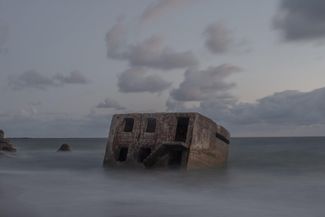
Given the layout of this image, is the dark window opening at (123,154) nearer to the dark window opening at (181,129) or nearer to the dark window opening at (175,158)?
the dark window opening at (175,158)

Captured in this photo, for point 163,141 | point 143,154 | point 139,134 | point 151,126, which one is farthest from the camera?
point 151,126

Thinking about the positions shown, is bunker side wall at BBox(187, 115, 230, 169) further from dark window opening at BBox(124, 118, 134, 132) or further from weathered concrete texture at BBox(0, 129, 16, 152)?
weathered concrete texture at BBox(0, 129, 16, 152)

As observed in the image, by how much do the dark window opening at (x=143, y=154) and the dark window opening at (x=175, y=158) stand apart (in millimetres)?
1080

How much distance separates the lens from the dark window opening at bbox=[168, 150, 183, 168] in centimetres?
1952

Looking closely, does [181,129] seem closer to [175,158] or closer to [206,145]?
[175,158]

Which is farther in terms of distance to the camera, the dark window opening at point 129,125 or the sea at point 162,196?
the dark window opening at point 129,125

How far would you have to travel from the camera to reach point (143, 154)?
20.2m

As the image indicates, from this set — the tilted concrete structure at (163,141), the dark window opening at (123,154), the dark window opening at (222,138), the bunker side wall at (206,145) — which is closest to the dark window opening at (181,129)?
the tilted concrete structure at (163,141)

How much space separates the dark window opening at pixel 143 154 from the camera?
1989 centimetres

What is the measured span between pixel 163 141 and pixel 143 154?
5.02ft

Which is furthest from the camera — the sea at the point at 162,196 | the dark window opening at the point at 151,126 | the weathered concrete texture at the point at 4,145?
the weathered concrete texture at the point at 4,145

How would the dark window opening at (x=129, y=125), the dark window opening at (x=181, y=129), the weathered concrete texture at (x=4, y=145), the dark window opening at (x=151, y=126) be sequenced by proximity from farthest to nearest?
the weathered concrete texture at (x=4, y=145), the dark window opening at (x=129, y=125), the dark window opening at (x=181, y=129), the dark window opening at (x=151, y=126)

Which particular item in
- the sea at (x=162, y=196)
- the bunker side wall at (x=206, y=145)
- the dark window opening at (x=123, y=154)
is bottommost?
the sea at (x=162, y=196)

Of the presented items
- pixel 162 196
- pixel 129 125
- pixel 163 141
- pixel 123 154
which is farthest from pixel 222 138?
pixel 162 196
